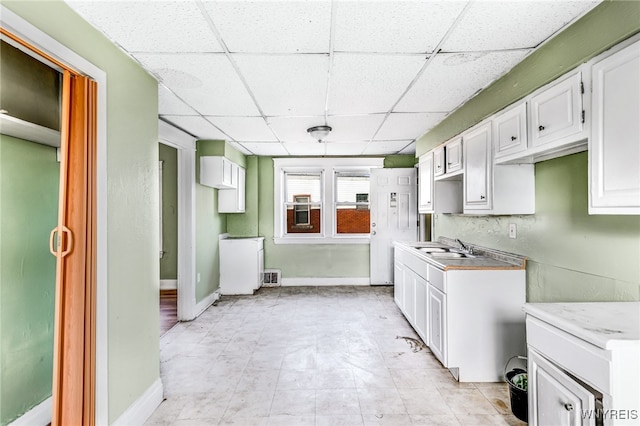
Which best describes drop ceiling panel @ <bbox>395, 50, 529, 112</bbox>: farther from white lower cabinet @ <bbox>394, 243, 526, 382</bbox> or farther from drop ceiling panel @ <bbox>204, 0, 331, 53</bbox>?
white lower cabinet @ <bbox>394, 243, 526, 382</bbox>

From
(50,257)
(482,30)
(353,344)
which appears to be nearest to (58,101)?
(50,257)

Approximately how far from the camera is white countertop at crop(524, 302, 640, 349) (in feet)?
3.90

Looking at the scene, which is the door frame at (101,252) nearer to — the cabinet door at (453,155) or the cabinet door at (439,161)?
the cabinet door at (453,155)

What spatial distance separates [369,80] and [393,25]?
70 cm

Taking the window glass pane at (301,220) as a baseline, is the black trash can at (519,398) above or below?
below

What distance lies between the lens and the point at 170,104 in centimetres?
294

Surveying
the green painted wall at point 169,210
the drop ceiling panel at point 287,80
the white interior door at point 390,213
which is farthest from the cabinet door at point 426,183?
the green painted wall at point 169,210

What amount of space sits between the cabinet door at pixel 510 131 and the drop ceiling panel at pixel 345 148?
2.34 metres

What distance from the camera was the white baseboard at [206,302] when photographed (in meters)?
4.13

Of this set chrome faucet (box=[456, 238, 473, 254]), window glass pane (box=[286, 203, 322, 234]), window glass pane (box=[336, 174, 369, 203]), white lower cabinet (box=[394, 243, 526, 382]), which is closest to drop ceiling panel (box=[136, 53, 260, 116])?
white lower cabinet (box=[394, 243, 526, 382])

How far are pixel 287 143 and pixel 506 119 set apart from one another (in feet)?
9.85

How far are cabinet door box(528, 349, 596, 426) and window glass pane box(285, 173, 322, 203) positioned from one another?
14.6 feet

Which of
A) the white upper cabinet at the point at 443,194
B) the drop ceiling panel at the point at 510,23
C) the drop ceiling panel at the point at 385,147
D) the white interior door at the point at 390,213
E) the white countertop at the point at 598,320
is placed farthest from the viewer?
the white interior door at the point at 390,213

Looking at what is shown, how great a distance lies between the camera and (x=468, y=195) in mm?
2902
